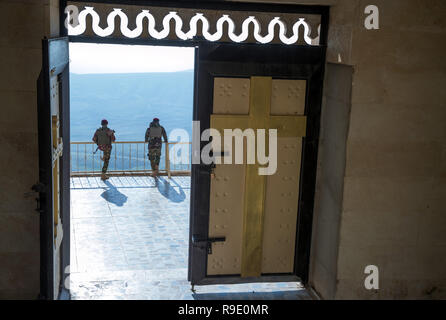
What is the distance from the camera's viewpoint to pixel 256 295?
17.3ft

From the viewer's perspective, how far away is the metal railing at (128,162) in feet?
33.1

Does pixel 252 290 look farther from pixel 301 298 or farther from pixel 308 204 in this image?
pixel 308 204

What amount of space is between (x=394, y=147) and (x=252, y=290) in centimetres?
193

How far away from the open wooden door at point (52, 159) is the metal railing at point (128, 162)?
5125 mm

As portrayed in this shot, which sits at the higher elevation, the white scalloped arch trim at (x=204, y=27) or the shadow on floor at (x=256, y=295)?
Result: the white scalloped arch trim at (x=204, y=27)

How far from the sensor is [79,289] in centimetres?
516

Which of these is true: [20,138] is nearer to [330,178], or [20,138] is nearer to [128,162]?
[330,178]

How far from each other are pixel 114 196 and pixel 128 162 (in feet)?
6.40

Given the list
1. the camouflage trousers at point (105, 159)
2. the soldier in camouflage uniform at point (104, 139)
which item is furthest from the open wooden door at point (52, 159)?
the soldier in camouflage uniform at point (104, 139)

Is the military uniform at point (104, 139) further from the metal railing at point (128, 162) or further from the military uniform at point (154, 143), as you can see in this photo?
the military uniform at point (154, 143)

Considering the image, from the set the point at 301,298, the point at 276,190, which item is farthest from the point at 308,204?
the point at 301,298

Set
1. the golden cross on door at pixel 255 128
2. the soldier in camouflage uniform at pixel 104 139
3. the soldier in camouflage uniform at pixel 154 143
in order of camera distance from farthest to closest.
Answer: the soldier in camouflage uniform at pixel 154 143
the soldier in camouflage uniform at pixel 104 139
the golden cross on door at pixel 255 128

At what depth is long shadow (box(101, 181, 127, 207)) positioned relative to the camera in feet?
27.5

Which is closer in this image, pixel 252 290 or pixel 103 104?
pixel 252 290
